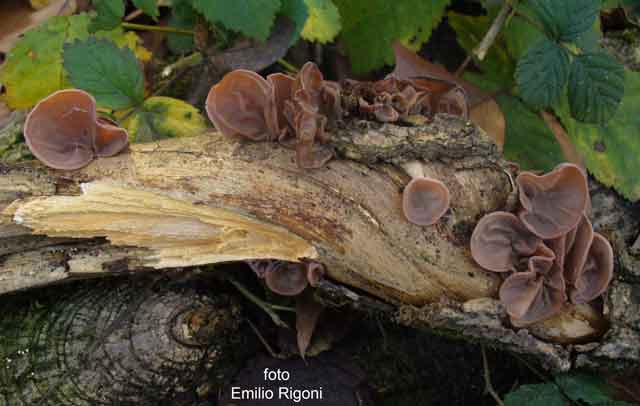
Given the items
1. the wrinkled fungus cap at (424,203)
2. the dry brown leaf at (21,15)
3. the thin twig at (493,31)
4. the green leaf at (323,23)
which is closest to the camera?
the wrinkled fungus cap at (424,203)

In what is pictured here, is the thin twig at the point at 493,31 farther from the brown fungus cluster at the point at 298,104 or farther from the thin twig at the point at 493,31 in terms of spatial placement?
the brown fungus cluster at the point at 298,104

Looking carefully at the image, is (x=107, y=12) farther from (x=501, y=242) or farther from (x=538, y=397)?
(x=538, y=397)

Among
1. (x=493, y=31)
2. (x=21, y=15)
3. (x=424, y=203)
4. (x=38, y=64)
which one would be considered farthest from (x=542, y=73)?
(x=21, y=15)

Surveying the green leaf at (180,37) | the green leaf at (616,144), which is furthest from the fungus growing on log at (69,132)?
the green leaf at (616,144)

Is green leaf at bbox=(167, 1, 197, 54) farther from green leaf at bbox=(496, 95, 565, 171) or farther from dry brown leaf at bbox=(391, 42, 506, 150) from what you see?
green leaf at bbox=(496, 95, 565, 171)

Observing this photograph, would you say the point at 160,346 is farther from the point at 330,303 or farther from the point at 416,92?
the point at 416,92

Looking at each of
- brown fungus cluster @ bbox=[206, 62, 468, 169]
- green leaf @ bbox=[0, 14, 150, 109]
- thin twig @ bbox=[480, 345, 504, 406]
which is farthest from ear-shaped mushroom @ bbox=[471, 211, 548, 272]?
green leaf @ bbox=[0, 14, 150, 109]

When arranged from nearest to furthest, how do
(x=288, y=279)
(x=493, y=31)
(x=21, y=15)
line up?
(x=288, y=279) < (x=493, y=31) < (x=21, y=15)
